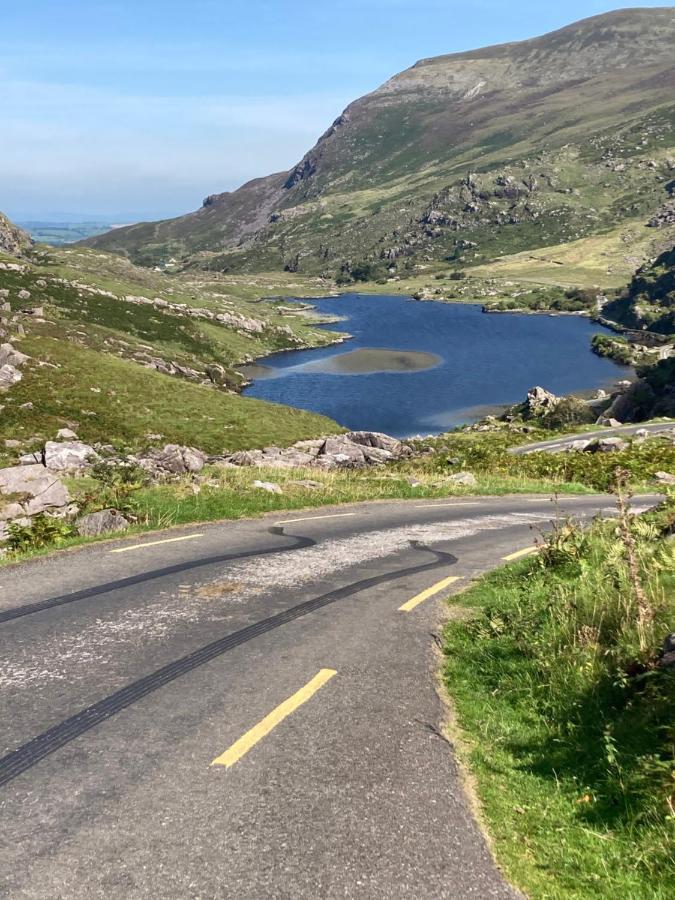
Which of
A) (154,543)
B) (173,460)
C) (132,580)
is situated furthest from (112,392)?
(132,580)

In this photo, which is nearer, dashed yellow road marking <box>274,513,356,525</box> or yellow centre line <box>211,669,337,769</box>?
yellow centre line <box>211,669,337,769</box>

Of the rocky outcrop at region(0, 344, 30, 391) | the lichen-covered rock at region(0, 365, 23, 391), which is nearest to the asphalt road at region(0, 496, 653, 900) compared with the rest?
the lichen-covered rock at region(0, 365, 23, 391)

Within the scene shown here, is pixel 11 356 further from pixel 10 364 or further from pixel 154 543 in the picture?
pixel 154 543

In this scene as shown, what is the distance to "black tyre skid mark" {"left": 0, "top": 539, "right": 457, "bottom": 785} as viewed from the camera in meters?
6.36

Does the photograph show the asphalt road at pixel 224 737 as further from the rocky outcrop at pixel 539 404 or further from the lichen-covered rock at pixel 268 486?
the rocky outcrop at pixel 539 404

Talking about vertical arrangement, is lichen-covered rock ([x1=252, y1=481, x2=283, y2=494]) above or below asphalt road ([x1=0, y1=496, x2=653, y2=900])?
below

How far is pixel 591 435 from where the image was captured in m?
63.1

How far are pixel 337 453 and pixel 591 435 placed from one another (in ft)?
83.8

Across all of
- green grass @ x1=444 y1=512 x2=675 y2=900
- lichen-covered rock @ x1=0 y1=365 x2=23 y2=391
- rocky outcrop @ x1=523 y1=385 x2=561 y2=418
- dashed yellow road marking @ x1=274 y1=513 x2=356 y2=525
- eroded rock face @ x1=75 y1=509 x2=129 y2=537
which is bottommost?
rocky outcrop @ x1=523 y1=385 x2=561 y2=418

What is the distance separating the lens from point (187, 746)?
6.74m

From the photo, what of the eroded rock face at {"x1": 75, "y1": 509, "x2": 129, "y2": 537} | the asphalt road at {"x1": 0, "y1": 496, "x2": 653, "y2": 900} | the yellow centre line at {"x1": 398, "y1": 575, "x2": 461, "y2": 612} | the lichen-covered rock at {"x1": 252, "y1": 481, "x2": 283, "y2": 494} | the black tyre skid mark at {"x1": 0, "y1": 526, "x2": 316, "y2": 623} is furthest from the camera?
the lichen-covered rock at {"x1": 252, "y1": 481, "x2": 283, "y2": 494}

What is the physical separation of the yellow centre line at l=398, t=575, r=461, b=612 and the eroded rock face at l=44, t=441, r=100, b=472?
36.5 metres

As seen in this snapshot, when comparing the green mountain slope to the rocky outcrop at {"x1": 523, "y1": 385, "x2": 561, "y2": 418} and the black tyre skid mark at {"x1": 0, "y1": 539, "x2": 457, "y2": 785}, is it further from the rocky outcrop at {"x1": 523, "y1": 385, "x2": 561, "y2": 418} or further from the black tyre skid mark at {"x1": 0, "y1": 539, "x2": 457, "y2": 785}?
the black tyre skid mark at {"x1": 0, "y1": 539, "x2": 457, "y2": 785}

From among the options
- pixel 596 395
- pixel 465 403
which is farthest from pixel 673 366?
pixel 465 403
